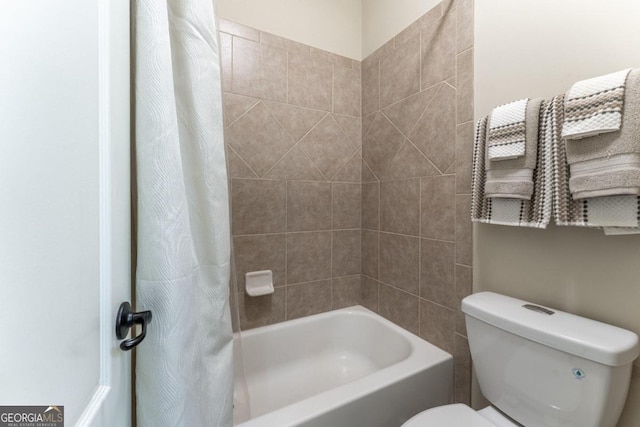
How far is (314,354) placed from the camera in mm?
1788

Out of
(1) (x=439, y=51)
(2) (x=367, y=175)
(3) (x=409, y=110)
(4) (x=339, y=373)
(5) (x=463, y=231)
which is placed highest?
(1) (x=439, y=51)

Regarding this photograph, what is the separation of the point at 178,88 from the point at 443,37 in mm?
1290

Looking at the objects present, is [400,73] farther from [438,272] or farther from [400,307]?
[400,307]

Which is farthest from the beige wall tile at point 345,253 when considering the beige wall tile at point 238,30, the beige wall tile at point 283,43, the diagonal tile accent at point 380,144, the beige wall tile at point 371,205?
the beige wall tile at point 238,30

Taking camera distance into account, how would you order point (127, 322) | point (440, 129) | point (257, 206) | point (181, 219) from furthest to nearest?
point (257, 206) < point (440, 129) < point (181, 219) < point (127, 322)

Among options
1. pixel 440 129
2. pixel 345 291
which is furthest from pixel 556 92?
pixel 345 291

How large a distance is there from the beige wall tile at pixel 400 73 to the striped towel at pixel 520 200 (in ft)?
1.98

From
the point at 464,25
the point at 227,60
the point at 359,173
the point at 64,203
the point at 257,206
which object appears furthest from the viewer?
the point at 359,173

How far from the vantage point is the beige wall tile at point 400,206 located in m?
1.52

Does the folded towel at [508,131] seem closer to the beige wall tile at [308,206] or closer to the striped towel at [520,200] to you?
the striped towel at [520,200]

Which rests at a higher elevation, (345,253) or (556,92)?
(556,92)

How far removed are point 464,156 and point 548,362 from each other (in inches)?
32.8

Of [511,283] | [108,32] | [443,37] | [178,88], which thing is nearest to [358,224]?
[511,283]

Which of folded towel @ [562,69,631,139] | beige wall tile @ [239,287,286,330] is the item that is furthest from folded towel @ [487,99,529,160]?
beige wall tile @ [239,287,286,330]
